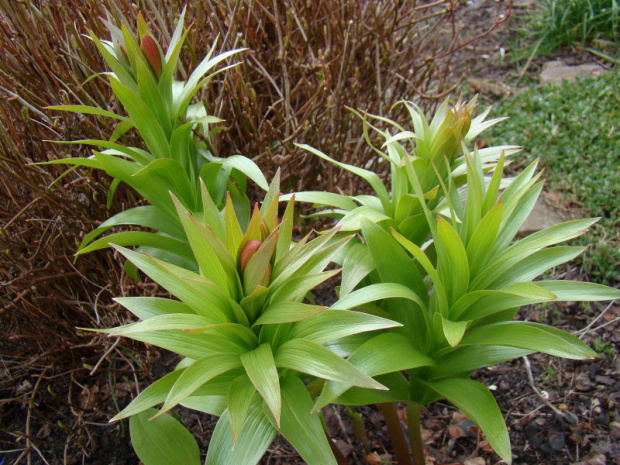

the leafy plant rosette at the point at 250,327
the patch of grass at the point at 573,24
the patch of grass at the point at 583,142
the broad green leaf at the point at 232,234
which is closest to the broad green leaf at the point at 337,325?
the leafy plant rosette at the point at 250,327

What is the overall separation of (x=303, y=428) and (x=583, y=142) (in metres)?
2.74

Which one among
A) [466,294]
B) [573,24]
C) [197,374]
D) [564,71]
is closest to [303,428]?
[197,374]

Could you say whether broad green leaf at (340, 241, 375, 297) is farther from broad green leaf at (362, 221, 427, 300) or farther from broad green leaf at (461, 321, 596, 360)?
broad green leaf at (461, 321, 596, 360)

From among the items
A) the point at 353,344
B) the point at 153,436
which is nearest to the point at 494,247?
the point at 353,344

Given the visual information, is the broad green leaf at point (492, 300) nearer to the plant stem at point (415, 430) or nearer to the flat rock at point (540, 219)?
the plant stem at point (415, 430)

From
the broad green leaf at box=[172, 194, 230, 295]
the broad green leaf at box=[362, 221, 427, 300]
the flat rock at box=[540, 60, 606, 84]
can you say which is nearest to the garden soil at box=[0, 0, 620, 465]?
the broad green leaf at box=[362, 221, 427, 300]

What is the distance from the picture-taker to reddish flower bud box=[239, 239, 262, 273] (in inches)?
33.8

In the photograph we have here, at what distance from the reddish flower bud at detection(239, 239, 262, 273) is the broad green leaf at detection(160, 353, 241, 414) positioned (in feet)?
0.61

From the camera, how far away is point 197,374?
871mm

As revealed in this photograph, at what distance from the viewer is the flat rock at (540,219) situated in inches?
103

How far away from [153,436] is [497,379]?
1384mm

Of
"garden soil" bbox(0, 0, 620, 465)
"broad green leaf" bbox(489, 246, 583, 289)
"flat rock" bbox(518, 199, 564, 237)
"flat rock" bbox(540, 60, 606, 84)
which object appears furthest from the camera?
"flat rock" bbox(540, 60, 606, 84)

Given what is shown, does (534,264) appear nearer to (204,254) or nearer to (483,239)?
(483,239)

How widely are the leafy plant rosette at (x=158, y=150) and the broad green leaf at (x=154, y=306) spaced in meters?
0.26
